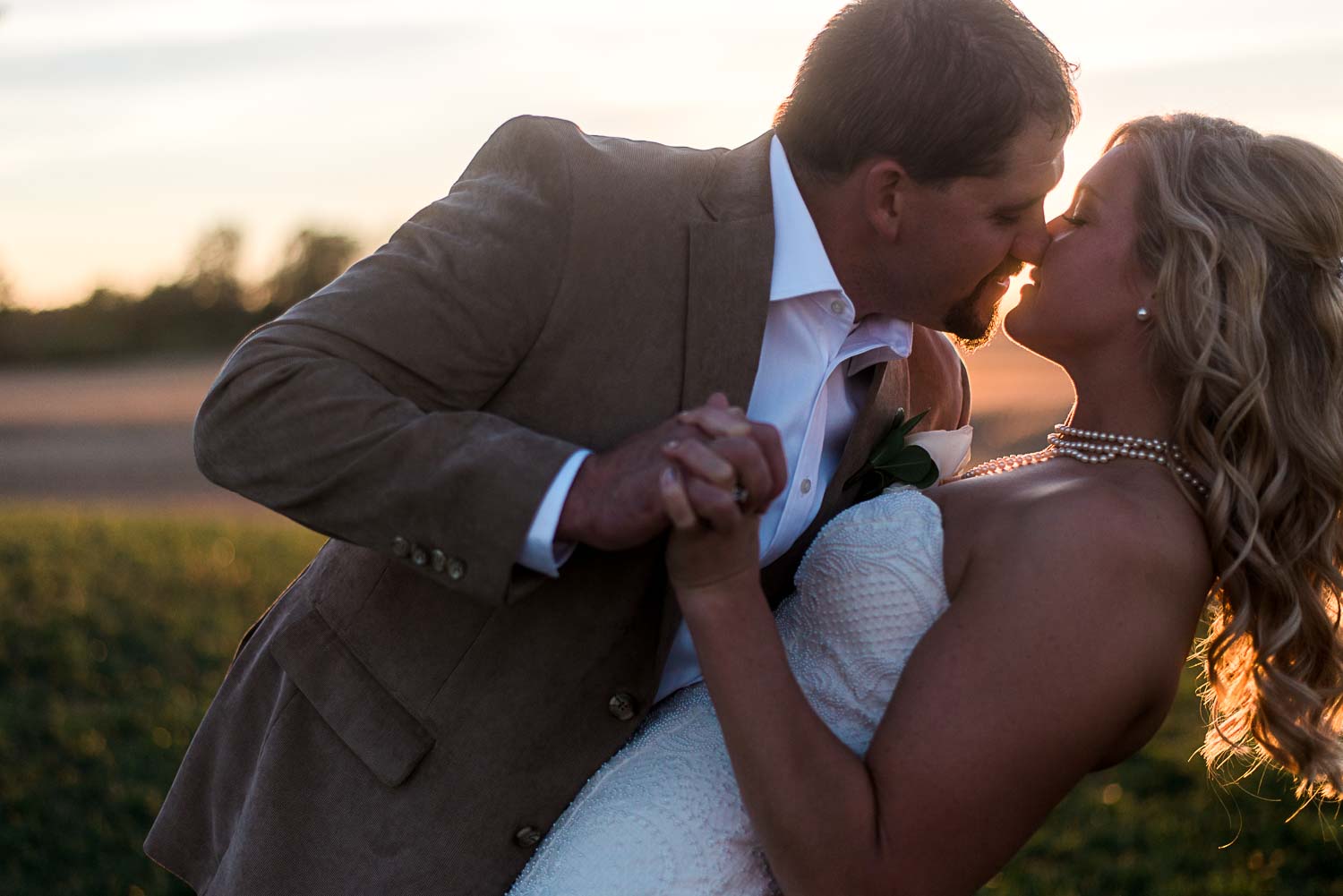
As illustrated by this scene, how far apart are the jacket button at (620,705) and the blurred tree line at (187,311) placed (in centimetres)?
2570

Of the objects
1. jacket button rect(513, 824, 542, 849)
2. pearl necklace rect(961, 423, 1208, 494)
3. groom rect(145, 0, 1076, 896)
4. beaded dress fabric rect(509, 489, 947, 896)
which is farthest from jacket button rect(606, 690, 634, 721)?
pearl necklace rect(961, 423, 1208, 494)

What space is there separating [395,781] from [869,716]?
93 cm

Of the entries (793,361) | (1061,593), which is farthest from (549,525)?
(1061,593)

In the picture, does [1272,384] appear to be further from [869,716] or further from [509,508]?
[509,508]

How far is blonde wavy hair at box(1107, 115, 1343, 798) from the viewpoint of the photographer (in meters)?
2.80

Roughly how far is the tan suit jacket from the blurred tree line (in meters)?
25.5

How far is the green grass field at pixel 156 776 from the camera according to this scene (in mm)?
4980

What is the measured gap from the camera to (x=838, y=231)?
2961mm

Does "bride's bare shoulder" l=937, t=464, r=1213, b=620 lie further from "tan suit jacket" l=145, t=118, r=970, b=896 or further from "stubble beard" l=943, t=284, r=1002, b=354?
"tan suit jacket" l=145, t=118, r=970, b=896

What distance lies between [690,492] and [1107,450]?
125cm

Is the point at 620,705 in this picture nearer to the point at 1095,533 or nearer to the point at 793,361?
the point at 793,361

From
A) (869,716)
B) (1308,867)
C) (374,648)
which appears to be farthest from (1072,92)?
(1308,867)

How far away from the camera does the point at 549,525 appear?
218cm

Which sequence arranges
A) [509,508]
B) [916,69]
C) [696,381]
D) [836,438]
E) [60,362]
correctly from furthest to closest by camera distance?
[60,362]
[836,438]
[916,69]
[696,381]
[509,508]
